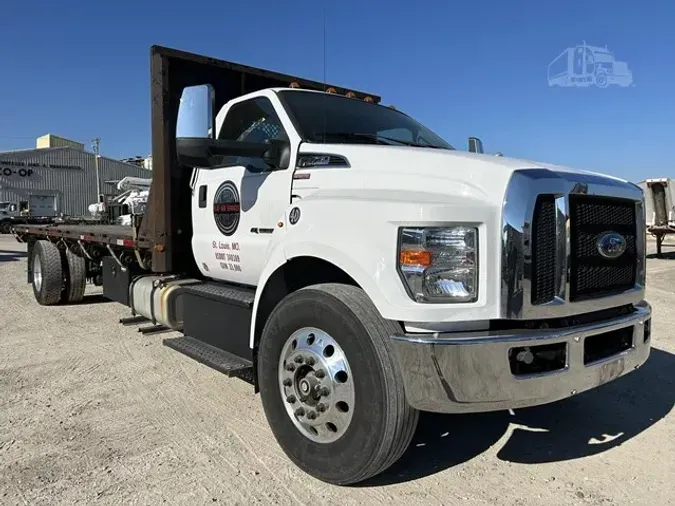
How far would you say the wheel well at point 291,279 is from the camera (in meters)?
3.12

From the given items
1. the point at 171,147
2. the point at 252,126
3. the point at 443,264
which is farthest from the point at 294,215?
the point at 171,147

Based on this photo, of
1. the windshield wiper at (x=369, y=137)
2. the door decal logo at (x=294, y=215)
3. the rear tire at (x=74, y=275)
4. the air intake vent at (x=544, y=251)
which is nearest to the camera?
the air intake vent at (x=544, y=251)

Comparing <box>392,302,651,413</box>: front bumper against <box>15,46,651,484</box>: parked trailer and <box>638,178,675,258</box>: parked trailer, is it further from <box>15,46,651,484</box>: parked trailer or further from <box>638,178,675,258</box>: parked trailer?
<box>638,178,675,258</box>: parked trailer

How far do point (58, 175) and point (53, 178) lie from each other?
53 centimetres

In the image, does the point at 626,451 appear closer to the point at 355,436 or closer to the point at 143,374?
the point at 355,436

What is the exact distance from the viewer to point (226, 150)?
3285 millimetres

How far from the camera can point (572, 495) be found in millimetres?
2773

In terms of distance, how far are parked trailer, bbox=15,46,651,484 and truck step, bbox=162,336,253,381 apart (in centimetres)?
2

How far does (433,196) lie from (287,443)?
63.0 inches

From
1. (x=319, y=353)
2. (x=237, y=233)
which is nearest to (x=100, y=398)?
(x=237, y=233)

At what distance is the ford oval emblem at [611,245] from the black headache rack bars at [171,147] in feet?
9.13

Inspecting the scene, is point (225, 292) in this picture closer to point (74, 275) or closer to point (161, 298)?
point (161, 298)

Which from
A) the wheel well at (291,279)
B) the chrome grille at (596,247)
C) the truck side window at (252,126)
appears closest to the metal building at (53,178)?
the truck side window at (252,126)

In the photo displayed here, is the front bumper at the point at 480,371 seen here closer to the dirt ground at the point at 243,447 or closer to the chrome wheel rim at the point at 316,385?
the chrome wheel rim at the point at 316,385
